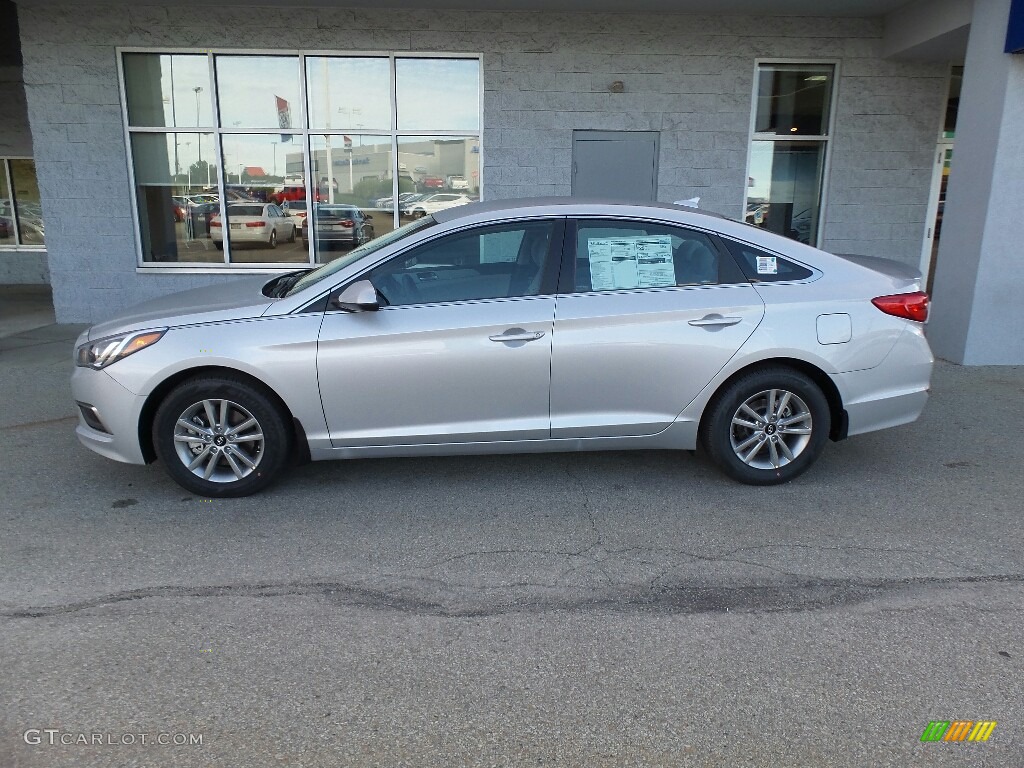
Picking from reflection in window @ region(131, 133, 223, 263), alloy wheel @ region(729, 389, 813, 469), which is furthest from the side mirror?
reflection in window @ region(131, 133, 223, 263)

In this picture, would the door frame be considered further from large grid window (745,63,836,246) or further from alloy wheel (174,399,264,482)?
alloy wheel (174,399,264,482)

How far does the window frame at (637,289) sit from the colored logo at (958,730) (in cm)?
251

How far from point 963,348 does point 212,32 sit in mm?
9467

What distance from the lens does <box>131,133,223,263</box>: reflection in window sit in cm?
957

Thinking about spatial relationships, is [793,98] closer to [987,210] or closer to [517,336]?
[987,210]

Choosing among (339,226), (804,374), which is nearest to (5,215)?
(339,226)

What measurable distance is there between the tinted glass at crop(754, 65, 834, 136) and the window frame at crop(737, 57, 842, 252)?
4 cm

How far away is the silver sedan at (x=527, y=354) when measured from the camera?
13.3 feet

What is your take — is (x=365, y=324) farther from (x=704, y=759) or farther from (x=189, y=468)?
(x=704, y=759)

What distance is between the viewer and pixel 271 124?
9.52 m

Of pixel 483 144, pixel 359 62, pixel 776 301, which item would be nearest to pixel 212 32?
pixel 359 62

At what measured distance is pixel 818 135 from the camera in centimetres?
959

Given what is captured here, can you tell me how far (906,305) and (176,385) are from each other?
4.29 meters

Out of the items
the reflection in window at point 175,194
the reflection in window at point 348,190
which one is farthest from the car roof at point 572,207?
the reflection in window at point 175,194
